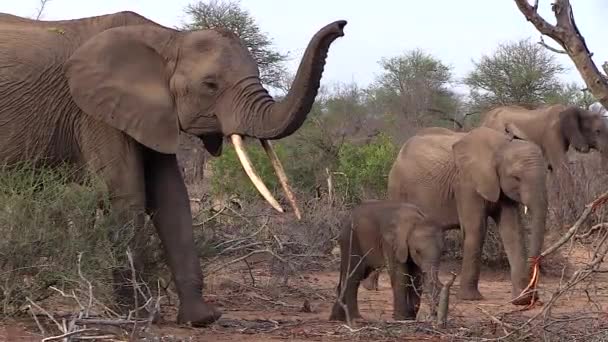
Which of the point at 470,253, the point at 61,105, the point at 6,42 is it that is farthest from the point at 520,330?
the point at 470,253

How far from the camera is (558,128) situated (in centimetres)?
1155

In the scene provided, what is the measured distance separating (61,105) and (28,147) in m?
0.29

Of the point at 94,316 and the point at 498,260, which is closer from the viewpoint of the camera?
the point at 94,316

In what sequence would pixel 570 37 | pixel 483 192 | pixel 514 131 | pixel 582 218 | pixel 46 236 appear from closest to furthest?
pixel 570 37 → pixel 582 218 → pixel 46 236 → pixel 483 192 → pixel 514 131

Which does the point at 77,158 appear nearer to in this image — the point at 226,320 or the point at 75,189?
the point at 75,189

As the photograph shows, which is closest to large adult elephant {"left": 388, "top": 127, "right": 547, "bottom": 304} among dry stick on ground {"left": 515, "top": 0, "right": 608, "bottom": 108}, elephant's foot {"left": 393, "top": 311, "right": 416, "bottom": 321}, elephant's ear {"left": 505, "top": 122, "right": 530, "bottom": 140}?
elephant's ear {"left": 505, "top": 122, "right": 530, "bottom": 140}

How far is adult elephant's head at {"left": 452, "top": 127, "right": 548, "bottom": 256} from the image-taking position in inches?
354

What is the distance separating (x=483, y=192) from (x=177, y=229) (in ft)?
12.7

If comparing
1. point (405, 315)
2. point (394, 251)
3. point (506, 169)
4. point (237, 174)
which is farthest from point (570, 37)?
point (237, 174)

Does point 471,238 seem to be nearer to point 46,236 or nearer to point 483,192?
point 483,192

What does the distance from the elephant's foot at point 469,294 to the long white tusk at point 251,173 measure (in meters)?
3.62

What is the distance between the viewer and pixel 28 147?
630cm

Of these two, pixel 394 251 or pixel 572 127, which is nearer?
pixel 394 251

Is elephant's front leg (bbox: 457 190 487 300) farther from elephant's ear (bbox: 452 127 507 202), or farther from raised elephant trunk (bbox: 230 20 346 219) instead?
raised elephant trunk (bbox: 230 20 346 219)
